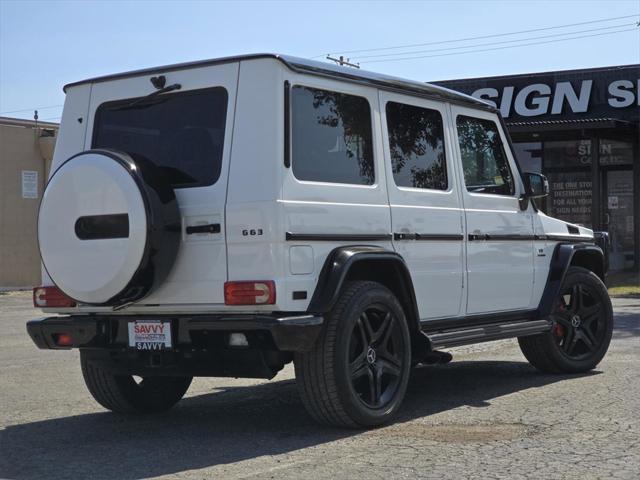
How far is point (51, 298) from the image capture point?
6.80 meters

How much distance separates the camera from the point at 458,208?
7.62 meters

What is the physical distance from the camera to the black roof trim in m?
6.34

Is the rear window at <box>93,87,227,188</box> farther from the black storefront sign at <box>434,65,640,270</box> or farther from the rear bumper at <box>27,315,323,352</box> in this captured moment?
the black storefront sign at <box>434,65,640,270</box>

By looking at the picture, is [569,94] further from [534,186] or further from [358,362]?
[358,362]

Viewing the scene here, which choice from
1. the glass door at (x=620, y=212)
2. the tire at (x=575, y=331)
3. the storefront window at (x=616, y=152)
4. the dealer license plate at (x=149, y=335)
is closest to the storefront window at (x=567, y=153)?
the storefront window at (x=616, y=152)

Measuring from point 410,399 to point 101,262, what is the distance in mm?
2797

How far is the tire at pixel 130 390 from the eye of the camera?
7203mm

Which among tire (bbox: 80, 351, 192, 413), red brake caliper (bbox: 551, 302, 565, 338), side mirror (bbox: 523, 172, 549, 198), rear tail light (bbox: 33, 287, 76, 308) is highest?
side mirror (bbox: 523, 172, 549, 198)

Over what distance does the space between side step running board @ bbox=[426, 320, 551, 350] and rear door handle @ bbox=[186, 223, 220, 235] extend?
1.80 m

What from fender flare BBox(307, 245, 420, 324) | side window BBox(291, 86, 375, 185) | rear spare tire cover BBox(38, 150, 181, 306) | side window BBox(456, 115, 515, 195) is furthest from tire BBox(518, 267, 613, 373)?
rear spare tire cover BBox(38, 150, 181, 306)

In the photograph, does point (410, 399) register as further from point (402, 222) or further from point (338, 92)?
point (338, 92)

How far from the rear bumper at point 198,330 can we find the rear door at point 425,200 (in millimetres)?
1277

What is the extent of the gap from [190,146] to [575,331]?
4.22 meters

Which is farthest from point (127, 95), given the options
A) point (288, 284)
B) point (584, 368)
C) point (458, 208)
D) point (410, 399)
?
point (584, 368)
